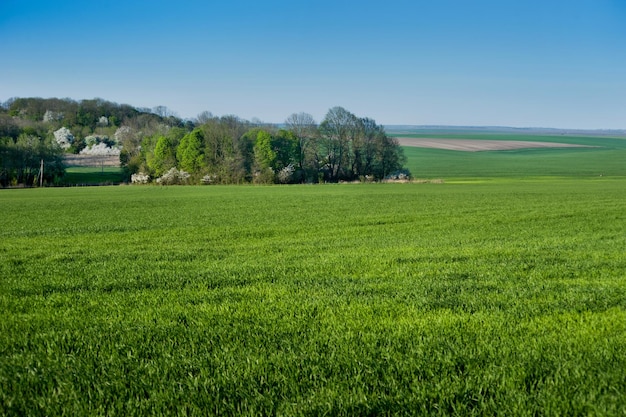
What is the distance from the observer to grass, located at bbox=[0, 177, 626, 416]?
432cm

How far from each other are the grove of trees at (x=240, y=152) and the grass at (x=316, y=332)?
218 feet

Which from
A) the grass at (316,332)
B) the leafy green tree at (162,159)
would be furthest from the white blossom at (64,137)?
the grass at (316,332)

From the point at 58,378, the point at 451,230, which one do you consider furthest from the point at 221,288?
the point at 451,230

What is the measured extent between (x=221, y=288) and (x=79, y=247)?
31.7ft

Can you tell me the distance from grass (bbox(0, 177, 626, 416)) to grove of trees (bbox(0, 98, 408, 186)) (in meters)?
66.3

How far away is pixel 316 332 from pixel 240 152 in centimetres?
7627

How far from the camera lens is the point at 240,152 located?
80.6 metres

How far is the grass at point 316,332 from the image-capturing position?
4320 millimetres

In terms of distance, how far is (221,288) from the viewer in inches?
348

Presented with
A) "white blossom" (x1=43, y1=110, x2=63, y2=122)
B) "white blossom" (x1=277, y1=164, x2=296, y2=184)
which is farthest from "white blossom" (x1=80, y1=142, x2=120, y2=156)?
"white blossom" (x1=277, y1=164, x2=296, y2=184)

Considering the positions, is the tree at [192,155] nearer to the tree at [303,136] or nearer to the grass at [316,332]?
→ the tree at [303,136]

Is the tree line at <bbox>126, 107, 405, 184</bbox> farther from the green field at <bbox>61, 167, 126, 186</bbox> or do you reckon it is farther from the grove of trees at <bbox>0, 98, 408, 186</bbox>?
the green field at <bbox>61, 167, 126, 186</bbox>

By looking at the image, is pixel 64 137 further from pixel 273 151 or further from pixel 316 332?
pixel 316 332

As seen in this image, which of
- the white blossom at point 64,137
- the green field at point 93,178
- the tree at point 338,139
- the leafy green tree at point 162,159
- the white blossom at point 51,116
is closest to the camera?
the green field at point 93,178
